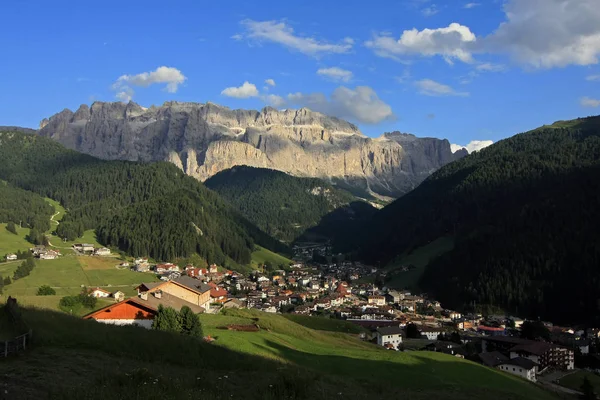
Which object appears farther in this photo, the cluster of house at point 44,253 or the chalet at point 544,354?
the cluster of house at point 44,253

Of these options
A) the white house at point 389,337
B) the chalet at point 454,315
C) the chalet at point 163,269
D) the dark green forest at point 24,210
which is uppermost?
the dark green forest at point 24,210

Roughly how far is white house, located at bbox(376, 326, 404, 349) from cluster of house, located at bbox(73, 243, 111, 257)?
102 m

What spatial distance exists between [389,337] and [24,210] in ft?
511

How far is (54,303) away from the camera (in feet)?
155

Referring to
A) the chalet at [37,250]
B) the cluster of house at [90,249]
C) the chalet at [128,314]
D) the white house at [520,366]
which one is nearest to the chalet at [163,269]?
the cluster of house at [90,249]

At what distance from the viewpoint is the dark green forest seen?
173125 millimetres

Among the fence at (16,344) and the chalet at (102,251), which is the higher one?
the fence at (16,344)

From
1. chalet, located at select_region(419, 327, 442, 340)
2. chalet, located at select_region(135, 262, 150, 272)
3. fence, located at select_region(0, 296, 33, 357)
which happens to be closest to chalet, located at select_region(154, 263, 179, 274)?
chalet, located at select_region(135, 262, 150, 272)

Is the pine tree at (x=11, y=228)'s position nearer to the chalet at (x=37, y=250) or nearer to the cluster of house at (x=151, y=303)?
the chalet at (x=37, y=250)

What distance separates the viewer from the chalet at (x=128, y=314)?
132ft

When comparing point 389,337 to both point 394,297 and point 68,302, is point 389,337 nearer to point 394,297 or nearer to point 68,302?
point 68,302

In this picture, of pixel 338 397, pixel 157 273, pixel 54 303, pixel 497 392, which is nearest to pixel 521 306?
pixel 157 273

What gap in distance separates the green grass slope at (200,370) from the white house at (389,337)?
114 ft

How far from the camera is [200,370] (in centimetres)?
2128
